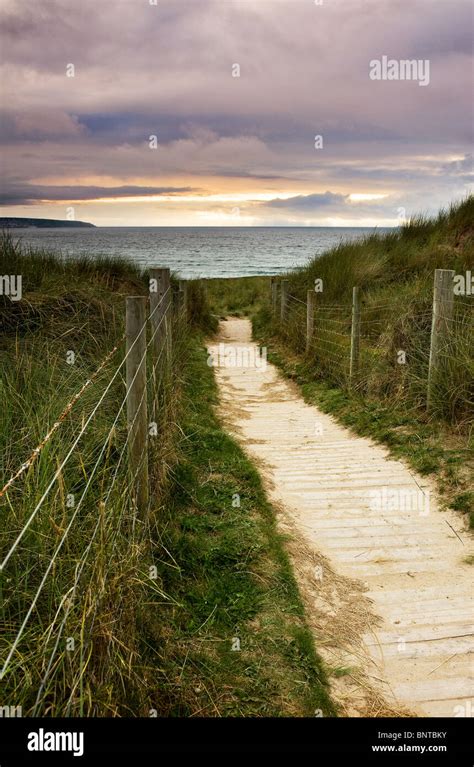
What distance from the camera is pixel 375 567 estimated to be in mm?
4320

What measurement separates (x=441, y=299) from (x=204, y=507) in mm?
3799

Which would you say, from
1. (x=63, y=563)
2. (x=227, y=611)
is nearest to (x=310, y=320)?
(x=227, y=611)

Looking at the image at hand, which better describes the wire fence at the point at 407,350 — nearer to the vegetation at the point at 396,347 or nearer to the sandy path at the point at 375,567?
the vegetation at the point at 396,347

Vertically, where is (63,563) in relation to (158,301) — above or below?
below

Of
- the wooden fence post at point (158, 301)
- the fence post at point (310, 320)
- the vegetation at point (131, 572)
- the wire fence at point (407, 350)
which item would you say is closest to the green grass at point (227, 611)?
the vegetation at point (131, 572)

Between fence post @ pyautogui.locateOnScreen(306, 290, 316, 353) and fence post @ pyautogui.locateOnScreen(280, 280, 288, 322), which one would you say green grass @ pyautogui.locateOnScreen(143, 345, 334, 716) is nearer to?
fence post @ pyautogui.locateOnScreen(306, 290, 316, 353)

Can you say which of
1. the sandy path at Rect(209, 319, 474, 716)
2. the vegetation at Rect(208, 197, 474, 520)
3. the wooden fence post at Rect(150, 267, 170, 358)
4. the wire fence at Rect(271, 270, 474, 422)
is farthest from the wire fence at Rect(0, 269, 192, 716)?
the wire fence at Rect(271, 270, 474, 422)

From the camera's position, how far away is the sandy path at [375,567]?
10.5 ft

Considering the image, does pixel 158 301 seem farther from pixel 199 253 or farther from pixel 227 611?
pixel 199 253

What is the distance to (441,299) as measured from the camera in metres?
6.91

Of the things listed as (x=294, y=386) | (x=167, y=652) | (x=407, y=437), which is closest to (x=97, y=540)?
(x=167, y=652)

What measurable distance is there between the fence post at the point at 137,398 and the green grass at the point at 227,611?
40 centimetres

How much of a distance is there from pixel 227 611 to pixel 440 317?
4548 millimetres
